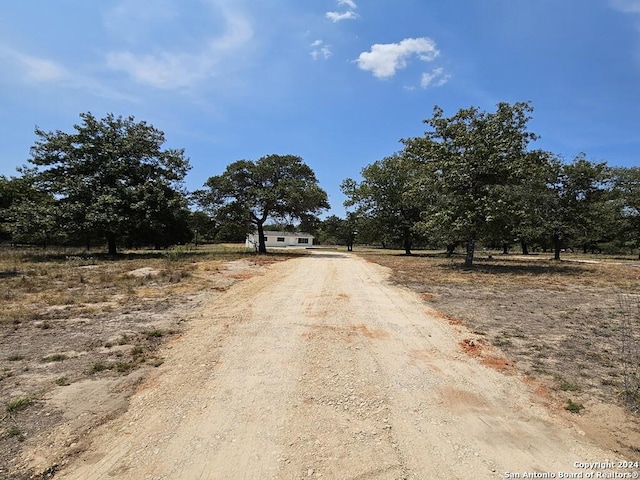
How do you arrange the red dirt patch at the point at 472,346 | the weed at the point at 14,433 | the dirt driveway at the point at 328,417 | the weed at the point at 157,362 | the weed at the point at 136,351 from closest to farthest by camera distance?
the dirt driveway at the point at 328,417 < the weed at the point at 14,433 < the weed at the point at 157,362 < the weed at the point at 136,351 < the red dirt patch at the point at 472,346

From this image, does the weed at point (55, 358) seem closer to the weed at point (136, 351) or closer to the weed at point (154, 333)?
the weed at point (136, 351)

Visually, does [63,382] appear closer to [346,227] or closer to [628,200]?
[628,200]

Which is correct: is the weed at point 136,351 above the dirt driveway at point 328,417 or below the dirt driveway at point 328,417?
above

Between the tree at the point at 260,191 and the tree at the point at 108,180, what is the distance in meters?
4.39

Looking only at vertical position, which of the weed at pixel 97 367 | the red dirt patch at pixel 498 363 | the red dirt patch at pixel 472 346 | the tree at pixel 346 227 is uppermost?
the tree at pixel 346 227

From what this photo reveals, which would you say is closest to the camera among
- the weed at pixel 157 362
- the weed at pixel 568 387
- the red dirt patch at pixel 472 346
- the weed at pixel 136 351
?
the weed at pixel 568 387

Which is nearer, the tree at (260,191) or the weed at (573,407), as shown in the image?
the weed at (573,407)

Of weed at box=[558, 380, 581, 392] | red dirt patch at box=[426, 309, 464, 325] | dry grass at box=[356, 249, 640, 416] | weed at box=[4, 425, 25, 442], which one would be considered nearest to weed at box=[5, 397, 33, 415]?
weed at box=[4, 425, 25, 442]

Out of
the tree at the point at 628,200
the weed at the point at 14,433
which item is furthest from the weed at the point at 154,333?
the tree at the point at 628,200

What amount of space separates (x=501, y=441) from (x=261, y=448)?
2.29 metres

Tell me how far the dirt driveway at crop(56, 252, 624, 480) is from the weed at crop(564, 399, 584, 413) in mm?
240

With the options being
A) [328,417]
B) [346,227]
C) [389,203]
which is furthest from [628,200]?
[328,417]

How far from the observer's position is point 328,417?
3693 millimetres

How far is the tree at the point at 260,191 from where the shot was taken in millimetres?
31828
